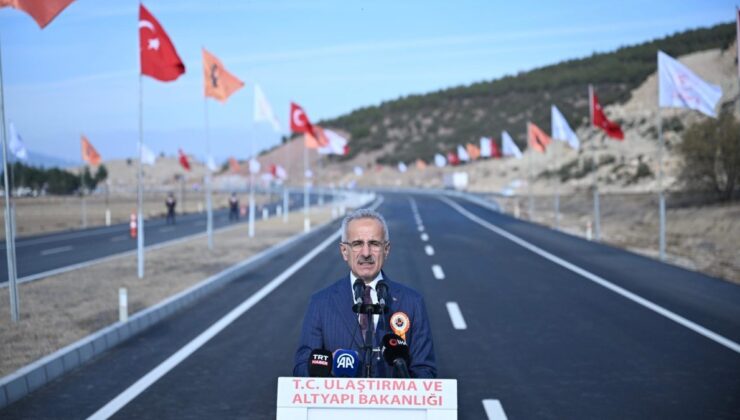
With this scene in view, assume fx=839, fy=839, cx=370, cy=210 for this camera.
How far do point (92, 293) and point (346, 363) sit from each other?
13233 millimetres

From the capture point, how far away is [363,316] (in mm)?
4023

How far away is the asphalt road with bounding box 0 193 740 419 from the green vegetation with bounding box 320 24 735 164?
104 meters

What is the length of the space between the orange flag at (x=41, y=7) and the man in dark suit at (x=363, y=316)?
32.7 ft

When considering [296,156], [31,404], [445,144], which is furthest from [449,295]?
[296,156]

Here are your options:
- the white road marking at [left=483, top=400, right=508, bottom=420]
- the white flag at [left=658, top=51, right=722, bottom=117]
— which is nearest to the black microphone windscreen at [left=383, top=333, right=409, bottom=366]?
the white road marking at [left=483, top=400, right=508, bottom=420]

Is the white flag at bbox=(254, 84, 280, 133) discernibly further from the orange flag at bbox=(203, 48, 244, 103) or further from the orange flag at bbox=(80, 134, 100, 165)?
the orange flag at bbox=(80, 134, 100, 165)

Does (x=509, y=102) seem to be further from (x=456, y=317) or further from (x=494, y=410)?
(x=494, y=410)

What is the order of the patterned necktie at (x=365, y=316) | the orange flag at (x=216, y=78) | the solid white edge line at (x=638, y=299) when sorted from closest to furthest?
1. the patterned necktie at (x=365, y=316)
2. the solid white edge line at (x=638, y=299)
3. the orange flag at (x=216, y=78)

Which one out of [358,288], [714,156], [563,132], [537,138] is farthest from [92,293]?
[714,156]

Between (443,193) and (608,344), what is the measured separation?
83.5m

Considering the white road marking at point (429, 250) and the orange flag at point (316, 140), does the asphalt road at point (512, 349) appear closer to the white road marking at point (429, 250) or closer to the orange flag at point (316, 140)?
the white road marking at point (429, 250)

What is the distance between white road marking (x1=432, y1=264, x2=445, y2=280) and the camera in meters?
18.9

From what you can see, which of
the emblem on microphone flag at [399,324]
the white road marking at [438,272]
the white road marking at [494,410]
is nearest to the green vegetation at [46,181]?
the white road marking at [438,272]

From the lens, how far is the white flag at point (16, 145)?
3531 centimetres
